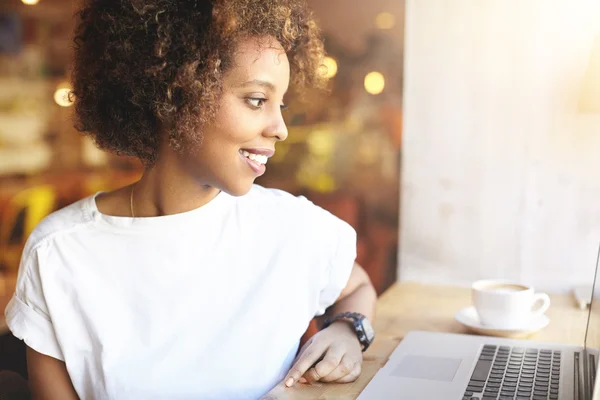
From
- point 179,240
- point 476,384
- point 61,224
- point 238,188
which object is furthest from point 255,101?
point 476,384

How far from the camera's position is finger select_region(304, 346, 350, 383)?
1033 millimetres

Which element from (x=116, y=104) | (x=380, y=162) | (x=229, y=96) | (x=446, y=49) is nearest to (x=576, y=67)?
(x=446, y=49)

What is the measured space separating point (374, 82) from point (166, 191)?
85cm

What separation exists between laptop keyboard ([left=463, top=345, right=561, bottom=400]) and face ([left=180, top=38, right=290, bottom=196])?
460 mm

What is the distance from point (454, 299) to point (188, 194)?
2.48 ft

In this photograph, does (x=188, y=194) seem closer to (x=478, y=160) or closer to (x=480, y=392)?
(x=480, y=392)

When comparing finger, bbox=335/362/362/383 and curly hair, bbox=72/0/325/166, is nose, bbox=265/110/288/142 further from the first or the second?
A: finger, bbox=335/362/362/383

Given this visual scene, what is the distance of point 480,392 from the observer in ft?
3.16

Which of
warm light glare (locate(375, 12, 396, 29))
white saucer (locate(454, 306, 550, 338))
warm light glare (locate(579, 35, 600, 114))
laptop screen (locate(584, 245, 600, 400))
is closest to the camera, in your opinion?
laptop screen (locate(584, 245, 600, 400))

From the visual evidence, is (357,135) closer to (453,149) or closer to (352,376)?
(453,149)

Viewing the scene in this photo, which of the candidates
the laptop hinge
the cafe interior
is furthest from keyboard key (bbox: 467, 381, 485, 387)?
the cafe interior

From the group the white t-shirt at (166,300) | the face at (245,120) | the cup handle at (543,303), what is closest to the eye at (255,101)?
the face at (245,120)

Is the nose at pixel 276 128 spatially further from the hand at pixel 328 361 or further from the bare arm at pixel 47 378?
the bare arm at pixel 47 378

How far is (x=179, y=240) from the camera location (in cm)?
118
